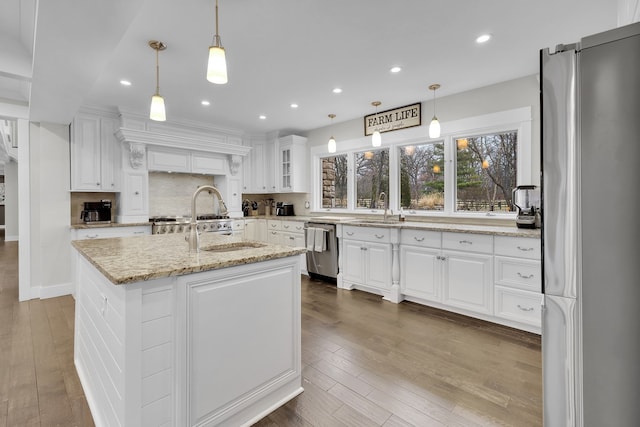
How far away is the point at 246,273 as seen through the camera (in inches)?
64.1

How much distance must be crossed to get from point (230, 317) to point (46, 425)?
47.0 inches

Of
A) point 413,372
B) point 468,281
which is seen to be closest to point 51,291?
point 413,372

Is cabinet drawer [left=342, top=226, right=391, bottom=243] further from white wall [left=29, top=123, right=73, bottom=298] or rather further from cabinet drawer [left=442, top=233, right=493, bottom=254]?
white wall [left=29, top=123, right=73, bottom=298]

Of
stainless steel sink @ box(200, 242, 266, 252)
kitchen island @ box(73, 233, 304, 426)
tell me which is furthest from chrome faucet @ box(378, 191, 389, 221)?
kitchen island @ box(73, 233, 304, 426)

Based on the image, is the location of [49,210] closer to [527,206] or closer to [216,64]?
[216,64]

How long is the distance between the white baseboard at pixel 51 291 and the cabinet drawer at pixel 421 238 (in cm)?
432

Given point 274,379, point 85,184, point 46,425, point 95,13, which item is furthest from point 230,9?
point 85,184

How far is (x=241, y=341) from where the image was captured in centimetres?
161

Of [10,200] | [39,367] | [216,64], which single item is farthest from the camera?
[10,200]

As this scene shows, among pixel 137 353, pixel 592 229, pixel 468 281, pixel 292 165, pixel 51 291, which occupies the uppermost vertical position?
pixel 292 165

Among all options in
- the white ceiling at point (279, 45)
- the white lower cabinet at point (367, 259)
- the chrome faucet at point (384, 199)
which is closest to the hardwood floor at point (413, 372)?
the white lower cabinet at point (367, 259)

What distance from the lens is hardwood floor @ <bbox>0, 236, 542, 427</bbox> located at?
1.71 meters

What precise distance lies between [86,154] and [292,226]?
296cm

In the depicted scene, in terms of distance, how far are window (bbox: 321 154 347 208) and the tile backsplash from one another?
7.00 feet
